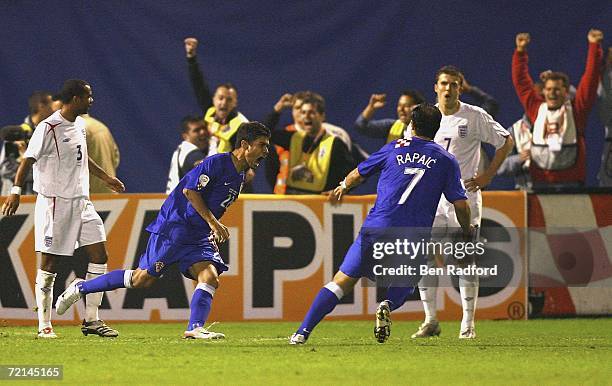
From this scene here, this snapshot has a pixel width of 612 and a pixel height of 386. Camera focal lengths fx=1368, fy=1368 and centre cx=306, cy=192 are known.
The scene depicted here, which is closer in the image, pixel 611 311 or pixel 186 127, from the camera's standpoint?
pixel 611 311

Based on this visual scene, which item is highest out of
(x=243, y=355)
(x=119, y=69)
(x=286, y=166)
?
(x=119, y=69)

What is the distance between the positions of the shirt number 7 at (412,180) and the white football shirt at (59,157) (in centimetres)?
264

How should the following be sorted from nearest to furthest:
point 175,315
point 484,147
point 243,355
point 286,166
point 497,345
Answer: point 243,355
point 497,345
point 175,315
point 286,166
point 484,147

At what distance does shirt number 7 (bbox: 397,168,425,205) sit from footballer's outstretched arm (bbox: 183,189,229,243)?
1280mm

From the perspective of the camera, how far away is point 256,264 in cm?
1312

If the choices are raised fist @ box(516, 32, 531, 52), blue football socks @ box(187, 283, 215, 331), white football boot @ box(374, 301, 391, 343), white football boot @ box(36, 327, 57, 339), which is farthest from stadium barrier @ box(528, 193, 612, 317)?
white football boot @ box(36, 327, 57, 339)

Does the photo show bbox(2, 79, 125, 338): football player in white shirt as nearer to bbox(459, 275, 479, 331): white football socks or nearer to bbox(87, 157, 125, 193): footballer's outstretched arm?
bbox(87, 157, 125, 193): footballer's outstretched arm

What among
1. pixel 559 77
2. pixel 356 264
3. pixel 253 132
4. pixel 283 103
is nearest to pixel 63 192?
pixel 253 132

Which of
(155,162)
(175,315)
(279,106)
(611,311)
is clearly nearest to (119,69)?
(155,162)

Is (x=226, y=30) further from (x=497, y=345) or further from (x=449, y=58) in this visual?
(x=497, y=345)

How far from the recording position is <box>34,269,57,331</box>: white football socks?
35.3 feet

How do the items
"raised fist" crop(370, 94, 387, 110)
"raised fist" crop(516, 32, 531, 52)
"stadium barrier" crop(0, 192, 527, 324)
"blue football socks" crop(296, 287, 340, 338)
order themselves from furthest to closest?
"raised fist" crop(370, 94, 387, 110) → "raised fist" crop(516, 32, 531, 52) → "stadium barrier" crop(0, 192, 527, 324) → "blue football socks" crop(296, 287, 340, 338)

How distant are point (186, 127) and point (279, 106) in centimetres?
112

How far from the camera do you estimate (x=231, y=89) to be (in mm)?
14391
